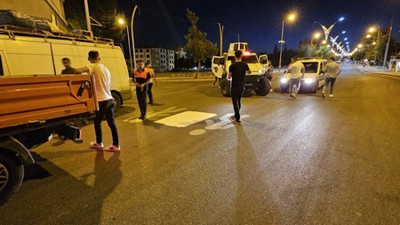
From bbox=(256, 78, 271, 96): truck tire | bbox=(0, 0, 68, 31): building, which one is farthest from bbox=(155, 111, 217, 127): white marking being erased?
bbox=(0, 0, 68, 31): building

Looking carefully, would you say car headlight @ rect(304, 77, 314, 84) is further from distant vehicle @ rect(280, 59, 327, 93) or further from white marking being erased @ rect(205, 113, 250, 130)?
white marking being erased @ rect(205, 113, 250, 130)

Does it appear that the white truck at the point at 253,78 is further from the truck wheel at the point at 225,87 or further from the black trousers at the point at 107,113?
the black trousers at the point at 107,113

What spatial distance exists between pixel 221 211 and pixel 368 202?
1.77 m

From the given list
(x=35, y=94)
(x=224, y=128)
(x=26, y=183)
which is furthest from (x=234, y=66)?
(x=26, y=183)

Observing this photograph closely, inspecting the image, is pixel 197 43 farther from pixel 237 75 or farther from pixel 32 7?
pixel 237 75

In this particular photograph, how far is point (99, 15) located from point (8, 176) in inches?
917

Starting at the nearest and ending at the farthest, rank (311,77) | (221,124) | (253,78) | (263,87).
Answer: (221,124)
(253,78)
(263,87)
(311,77)

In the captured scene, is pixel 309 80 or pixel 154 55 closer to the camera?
pixel 309 80

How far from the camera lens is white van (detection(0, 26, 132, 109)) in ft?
16.9

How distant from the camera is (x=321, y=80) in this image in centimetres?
1230

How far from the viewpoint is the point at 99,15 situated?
2217cm

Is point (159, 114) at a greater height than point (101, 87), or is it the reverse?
point (101, 87)

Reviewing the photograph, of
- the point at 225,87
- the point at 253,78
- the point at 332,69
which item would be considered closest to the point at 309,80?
the point at 332,69

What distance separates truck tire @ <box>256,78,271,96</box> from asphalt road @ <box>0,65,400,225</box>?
5.26 m
